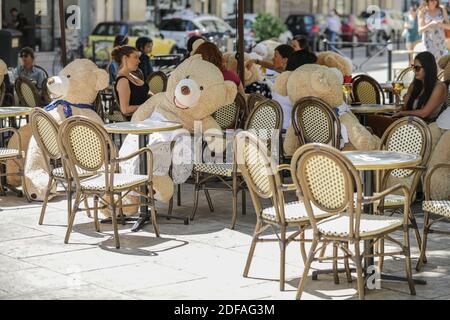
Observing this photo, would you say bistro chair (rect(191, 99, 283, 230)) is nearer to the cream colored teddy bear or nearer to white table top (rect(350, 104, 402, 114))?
the cream colored teddy bear

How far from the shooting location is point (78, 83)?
1057 cm

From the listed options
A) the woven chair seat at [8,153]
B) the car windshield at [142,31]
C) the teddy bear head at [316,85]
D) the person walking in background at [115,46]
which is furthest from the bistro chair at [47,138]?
the car windshield at [142,31]

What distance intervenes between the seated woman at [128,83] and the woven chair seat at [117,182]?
93.3 inches

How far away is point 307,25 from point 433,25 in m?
24.7

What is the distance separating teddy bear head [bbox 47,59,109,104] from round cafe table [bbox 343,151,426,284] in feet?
12.5

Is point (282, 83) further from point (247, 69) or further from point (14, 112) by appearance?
point (247, 69)

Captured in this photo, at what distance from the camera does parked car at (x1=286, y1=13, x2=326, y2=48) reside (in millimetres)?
42125

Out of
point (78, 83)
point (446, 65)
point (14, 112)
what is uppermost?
point (446, 65)

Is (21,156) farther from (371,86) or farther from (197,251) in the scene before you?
(371,86)

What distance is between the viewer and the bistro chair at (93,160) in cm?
858

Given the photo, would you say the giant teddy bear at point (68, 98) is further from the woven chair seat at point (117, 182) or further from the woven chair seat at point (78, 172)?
the woven chair seat at point (117, 182)

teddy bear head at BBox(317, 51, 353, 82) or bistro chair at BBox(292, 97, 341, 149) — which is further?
teddy bear head at BBox(317, 51, 353, 82)

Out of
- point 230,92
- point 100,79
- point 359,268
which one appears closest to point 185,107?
point 230,92

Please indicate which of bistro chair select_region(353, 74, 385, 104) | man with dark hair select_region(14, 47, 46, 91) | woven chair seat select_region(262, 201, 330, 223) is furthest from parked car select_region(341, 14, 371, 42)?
woven chair seat select_region(262, 201, 330, 223)
